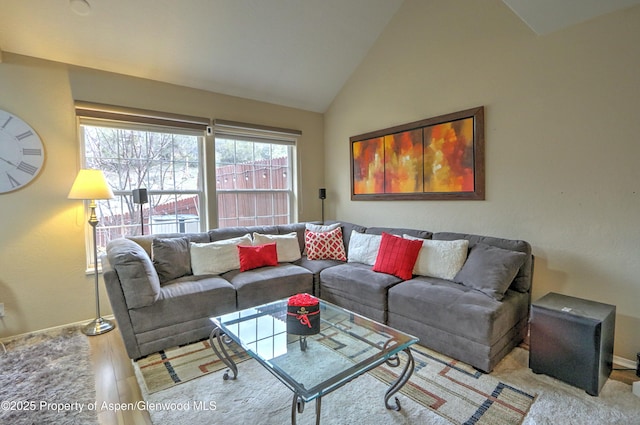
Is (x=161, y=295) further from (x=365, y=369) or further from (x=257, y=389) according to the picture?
(x=365, y=369)

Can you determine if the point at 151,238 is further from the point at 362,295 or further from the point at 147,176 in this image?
the point at 362,295

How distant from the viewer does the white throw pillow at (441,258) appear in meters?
2.73

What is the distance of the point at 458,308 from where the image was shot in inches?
87.2

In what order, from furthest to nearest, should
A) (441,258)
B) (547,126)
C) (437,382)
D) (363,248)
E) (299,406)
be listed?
(363,248) → (441,258) → (547,126) → (437,382) → (299,406)

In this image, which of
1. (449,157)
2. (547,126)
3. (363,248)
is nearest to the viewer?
(547,126)

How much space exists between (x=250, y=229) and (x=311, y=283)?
974mm

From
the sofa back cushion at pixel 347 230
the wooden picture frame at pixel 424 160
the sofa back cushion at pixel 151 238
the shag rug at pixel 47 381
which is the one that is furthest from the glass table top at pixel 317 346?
the wooden picture frame at pixel 424 160

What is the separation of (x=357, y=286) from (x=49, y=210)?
2895 millimetres

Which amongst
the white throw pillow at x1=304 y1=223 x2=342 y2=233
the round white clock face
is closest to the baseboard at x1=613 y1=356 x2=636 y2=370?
the white throw pillow at x1=304 y1=223 x2=342 y2=233

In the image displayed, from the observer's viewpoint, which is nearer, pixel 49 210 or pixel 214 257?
pixel 49 210

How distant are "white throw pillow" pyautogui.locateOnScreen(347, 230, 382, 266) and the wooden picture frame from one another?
61cm

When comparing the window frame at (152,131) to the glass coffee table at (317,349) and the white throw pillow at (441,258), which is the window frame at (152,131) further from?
the white throw pillow at (441,258)

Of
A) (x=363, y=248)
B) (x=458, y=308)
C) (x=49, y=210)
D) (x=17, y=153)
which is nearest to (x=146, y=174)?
(x=49, y=210)

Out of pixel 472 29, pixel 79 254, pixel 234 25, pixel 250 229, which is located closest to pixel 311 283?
pixel 250 229
